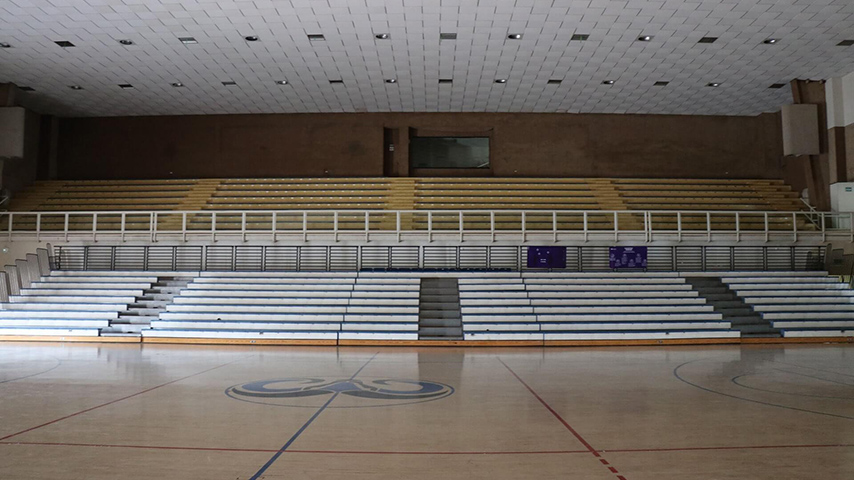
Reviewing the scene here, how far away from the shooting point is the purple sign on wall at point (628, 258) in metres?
17.1

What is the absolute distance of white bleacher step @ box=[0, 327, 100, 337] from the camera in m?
14.0

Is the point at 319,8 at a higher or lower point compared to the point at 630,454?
higher

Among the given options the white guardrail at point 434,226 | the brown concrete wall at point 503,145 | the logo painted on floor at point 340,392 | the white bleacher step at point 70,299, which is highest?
the brown concrete wall at point 503,145

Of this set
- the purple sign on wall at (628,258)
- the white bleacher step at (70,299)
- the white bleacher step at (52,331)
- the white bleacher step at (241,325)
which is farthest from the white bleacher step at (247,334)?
the purple sign on wall at (628,258)

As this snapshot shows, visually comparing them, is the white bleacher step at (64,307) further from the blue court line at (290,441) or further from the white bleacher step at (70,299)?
the blue court line at (290,441)

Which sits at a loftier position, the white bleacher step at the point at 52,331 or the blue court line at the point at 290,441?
the blue court line at the point at 290,441

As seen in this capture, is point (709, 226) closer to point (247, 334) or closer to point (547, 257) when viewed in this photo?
point (547, 257)

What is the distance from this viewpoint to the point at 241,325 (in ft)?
46.0

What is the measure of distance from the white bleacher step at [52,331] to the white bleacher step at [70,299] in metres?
1.34

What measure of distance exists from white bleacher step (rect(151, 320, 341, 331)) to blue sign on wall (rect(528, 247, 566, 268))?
6045mm

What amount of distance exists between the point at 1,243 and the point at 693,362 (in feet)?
64.6

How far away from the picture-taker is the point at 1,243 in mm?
18359

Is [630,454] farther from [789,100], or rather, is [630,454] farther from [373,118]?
[789,100]

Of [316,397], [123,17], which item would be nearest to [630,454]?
[316,397]
